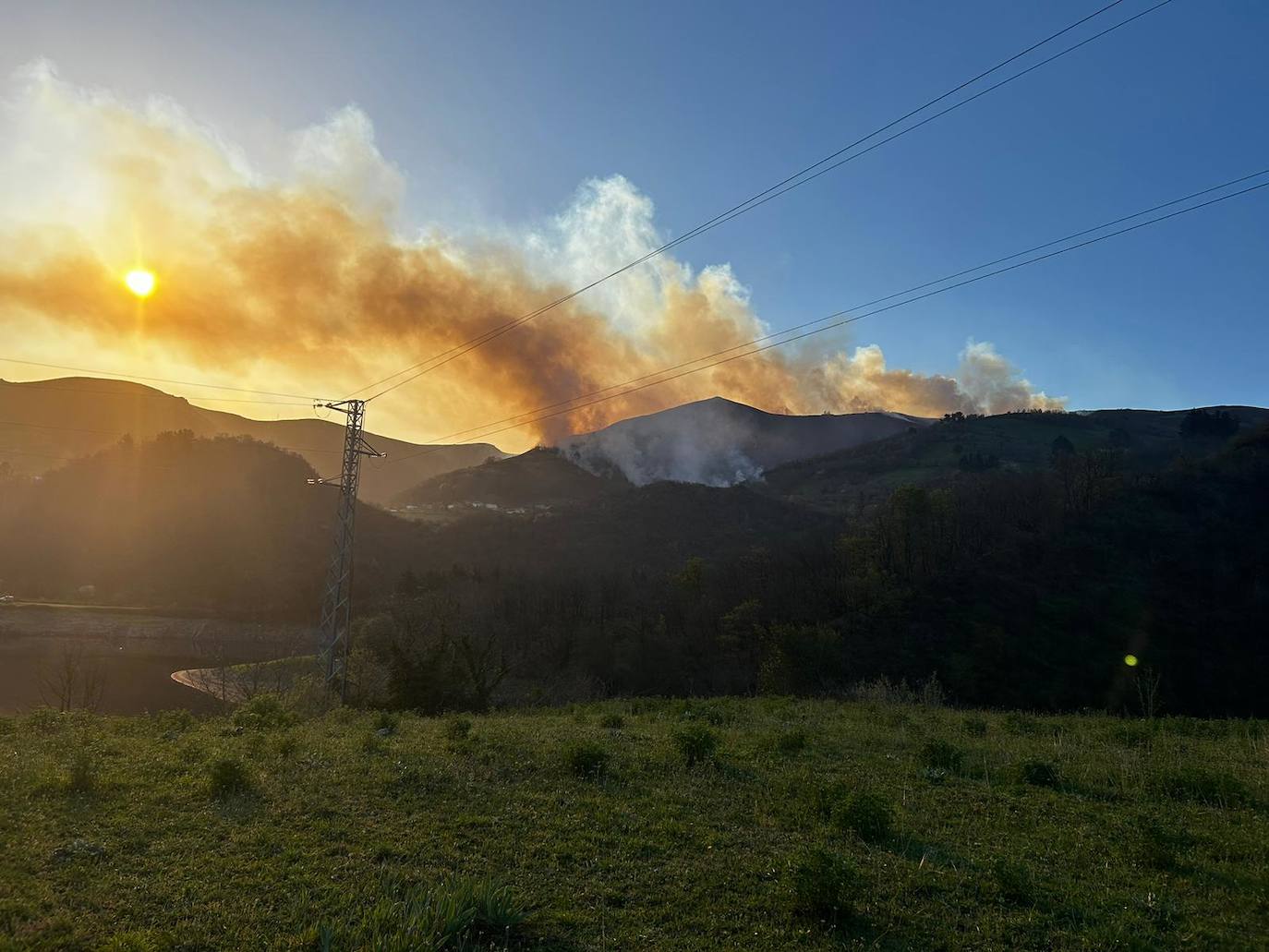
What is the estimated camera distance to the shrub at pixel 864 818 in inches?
423

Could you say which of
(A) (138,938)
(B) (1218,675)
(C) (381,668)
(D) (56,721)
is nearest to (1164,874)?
(A) (138,938)

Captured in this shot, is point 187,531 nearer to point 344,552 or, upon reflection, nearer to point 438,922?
point 344,552

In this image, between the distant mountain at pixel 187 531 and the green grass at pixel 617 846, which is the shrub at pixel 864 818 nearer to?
the green grass at pixel 617 846

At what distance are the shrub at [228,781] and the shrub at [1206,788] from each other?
16809 mm

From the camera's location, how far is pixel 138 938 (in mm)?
6883

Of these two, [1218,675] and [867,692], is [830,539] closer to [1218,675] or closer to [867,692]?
[1218,675]

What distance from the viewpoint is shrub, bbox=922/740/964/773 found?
15.4 meters

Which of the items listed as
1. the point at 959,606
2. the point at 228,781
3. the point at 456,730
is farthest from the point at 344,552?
the point at 959,606

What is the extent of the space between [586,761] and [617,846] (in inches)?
157

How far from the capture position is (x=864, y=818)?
10836mm

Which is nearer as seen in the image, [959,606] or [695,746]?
[695,746]

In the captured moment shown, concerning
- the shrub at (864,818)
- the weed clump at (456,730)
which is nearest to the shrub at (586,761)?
the weed clump at (456,730)

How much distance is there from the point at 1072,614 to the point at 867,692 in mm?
61710

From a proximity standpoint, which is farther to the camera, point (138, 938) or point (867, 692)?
point (867, 692)
